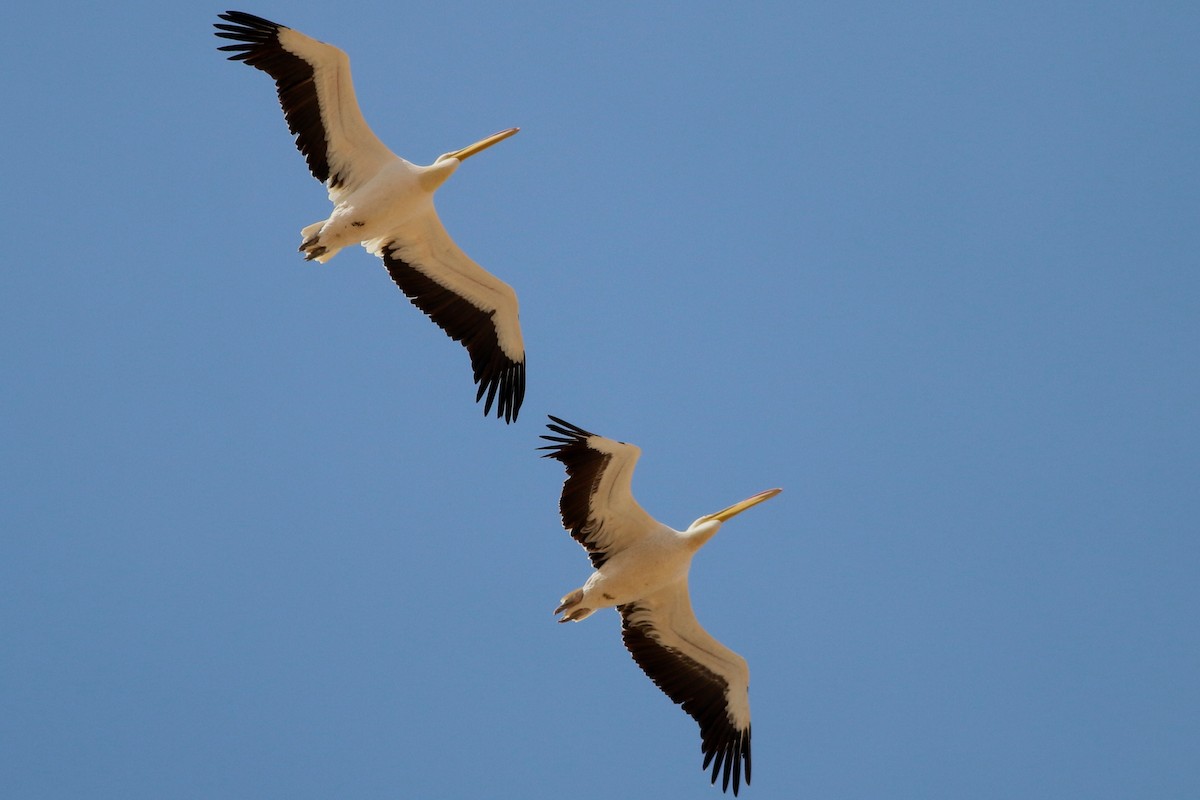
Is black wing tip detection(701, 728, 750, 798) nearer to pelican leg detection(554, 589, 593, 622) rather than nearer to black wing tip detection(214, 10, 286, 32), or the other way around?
pelican leg detection(554, 589, 593, 622)

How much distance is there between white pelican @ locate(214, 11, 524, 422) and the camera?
677 inches

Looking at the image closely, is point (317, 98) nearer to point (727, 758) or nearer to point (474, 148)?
point (474, 148)

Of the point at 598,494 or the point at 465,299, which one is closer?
the point at 598,494

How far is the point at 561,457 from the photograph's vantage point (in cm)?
1574

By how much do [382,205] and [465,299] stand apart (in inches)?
61.5

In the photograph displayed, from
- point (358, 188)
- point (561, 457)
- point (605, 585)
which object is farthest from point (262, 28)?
point (605, 585)

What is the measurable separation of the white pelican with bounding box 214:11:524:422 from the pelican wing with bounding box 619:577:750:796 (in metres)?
3.43

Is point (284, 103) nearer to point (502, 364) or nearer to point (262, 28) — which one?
point (262, 28)

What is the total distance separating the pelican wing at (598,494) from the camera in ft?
51.6

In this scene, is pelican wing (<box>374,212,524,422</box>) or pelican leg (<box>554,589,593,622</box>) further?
pelican wing (<box>374,212,524,422</box>)

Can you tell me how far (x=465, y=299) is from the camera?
61.1 feet

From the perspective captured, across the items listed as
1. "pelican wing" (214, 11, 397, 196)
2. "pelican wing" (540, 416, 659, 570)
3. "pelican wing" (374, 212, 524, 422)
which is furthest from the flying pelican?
"pelican wing" (214, 11, 397, 196)

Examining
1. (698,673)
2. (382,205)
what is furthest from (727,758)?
(382,205)

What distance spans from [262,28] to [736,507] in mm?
6772
